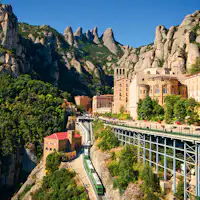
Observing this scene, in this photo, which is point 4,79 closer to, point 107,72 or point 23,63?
point 23,63

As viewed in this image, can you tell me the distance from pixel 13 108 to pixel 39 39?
7796 cm

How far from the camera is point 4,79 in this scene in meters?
87.2

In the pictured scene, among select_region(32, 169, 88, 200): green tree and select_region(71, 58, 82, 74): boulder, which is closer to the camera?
select_region(32, 169, 88, 200): green tree

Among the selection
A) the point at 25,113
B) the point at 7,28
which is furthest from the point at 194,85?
the point at 7,28

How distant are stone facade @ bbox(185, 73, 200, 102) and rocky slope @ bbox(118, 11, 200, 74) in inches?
683

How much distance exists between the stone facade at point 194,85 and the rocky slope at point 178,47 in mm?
17337

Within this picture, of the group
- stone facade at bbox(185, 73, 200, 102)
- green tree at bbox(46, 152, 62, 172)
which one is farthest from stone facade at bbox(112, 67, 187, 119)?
green tree at bbox(46, 152, 62, 172)

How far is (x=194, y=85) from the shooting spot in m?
54.8

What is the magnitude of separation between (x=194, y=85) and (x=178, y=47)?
32323mm

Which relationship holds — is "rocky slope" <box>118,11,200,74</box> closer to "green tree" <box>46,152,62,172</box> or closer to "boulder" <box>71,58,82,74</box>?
"green tree" <box>46,152,62,172</box>

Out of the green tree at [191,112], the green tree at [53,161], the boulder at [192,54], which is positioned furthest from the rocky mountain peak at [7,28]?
the green tree at [191,112]

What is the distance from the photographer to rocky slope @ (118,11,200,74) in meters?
76.4

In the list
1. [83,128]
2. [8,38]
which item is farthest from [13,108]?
[8,38]

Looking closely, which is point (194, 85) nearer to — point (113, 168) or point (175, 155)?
point (113, 168)
